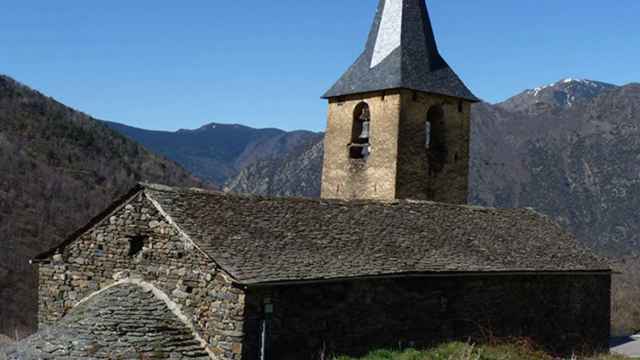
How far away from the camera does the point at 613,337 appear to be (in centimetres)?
2628

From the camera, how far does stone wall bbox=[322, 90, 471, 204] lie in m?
20.1

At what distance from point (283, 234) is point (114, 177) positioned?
39585 mm

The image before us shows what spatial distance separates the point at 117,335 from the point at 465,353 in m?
5.68

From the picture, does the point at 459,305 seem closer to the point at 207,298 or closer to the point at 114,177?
the point at 207,298

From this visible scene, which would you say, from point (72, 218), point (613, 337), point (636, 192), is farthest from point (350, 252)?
point (636, 192)

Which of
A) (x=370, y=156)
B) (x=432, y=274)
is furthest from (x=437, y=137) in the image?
(x=432, y=274)

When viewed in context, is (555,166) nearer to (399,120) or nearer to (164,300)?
(399,120)

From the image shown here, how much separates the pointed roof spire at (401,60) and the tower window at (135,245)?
8725mm

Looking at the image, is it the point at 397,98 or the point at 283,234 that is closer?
the point at 283,234

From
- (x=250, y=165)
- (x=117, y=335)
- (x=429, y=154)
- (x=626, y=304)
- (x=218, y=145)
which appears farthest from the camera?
(x=218, y=145)

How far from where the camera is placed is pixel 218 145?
147500mm

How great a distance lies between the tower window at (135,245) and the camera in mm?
13344

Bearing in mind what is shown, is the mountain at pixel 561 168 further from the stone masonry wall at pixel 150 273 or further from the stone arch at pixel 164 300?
the stone arch at pixel 164 300

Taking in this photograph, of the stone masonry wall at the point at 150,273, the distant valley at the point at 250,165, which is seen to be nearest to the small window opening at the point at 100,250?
the stone masonry wall at the point at 150,273
